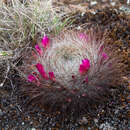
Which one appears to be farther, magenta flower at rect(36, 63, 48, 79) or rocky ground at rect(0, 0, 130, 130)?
rocky ground at rect(0, 0, 130, 130)

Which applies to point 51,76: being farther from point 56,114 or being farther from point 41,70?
point 56,114

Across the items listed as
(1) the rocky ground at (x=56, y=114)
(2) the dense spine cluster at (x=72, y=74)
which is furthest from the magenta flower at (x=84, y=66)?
(1) the rocky ground at (x=56, y=114)

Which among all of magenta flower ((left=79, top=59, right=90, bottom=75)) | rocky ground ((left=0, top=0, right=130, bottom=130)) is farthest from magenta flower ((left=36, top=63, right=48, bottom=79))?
rocky ground ((left=0, top=0, right=130, bottom=130))

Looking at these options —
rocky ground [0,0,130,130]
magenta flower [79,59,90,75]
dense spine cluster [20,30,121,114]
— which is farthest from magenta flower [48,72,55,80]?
rocky ground [0,0,130,130]

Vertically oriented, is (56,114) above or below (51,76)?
below

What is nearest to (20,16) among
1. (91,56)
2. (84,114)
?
(91,56)

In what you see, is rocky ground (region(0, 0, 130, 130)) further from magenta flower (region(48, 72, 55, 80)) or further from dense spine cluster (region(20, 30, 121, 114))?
magenta flower (region(48, 72, 55, 80))

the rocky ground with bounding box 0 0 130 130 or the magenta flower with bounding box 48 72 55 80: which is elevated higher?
the magenta flower with bounding box 48 72 55 80

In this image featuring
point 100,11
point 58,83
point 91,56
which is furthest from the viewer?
point 100,11

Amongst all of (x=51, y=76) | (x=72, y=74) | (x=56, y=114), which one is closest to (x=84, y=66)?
(x=72, y=74)

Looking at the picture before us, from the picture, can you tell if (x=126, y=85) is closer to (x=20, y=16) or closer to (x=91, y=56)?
(x=91, y=56)

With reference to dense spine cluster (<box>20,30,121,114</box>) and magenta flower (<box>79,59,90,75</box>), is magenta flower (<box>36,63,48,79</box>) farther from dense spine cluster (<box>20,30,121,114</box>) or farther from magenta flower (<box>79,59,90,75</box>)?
magenta flower (<box>79,59,90,75</box>)
